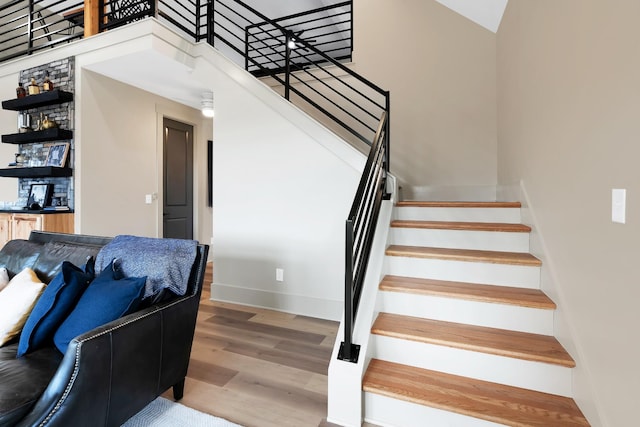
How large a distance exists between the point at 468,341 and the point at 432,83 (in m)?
3.29

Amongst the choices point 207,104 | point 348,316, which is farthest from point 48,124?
point 348,316

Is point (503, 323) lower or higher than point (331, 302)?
higher

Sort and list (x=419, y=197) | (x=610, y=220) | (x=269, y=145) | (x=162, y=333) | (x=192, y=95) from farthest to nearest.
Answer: (x=192, y=95), (x=419, y=197), (x=269, y=145), (x=162, y=333), (x=610, y=220)

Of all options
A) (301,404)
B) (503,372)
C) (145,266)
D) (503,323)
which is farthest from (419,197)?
(145,266)

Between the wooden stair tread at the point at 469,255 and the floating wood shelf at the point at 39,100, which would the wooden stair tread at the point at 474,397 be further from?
the floating wood shelf at the point at 39,100

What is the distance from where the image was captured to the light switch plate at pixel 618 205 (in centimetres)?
112

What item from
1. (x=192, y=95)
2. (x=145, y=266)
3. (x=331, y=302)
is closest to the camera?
(x=145, y=266)

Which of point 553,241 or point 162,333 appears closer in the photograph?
point 162,333

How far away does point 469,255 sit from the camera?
2131 mm

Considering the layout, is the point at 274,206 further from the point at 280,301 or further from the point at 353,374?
the point at 353,374

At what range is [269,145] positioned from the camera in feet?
10.6

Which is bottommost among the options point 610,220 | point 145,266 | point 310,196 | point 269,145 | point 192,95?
point 145,266

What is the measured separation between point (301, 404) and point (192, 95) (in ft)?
13.3

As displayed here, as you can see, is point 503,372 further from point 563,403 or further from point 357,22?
point 357,22
